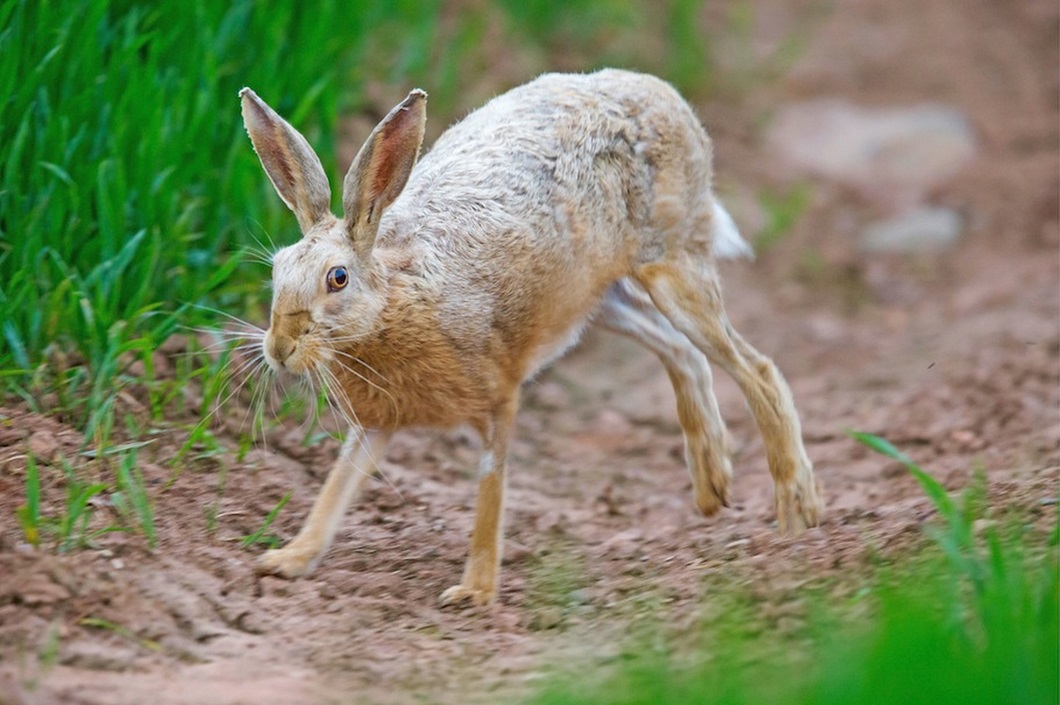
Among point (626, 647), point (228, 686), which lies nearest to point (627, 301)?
point (626, 647)

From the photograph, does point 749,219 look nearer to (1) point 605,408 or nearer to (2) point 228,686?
(1) point 605,408

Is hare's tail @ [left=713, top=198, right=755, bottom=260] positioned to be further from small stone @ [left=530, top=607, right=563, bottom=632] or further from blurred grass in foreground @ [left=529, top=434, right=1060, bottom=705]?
blurred grass in foreground @ [left=529, top=434, right=1060, bottom=705]

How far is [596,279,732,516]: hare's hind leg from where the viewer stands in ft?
17.0

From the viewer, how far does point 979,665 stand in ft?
9.18

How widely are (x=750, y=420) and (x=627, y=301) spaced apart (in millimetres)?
1494

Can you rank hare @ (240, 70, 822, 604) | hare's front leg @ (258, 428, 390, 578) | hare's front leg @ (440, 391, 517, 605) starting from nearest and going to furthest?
hare @ (240, 70, 822, 604)
hare's front leg @ (440, 391, 517, 605)
hare's front leg @ (258, 428, 390, 578)

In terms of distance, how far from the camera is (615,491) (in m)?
5.72

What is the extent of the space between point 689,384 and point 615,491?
26.9 inches

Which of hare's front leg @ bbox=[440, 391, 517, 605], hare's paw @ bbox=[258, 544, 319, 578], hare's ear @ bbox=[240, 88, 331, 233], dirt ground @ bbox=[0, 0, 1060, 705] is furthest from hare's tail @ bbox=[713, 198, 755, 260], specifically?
hare's paw @ bbox=[258, 544, 319, 578]

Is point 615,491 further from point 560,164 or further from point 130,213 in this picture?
point 130,213

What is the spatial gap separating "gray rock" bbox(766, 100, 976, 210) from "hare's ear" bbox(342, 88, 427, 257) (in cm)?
511

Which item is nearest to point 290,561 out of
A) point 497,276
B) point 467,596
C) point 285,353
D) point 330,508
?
point 330,508

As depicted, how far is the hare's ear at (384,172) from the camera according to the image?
415 centimetres

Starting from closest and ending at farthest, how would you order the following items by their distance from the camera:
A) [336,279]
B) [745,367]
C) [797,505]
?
[336,279], [797,505], [745,367]
